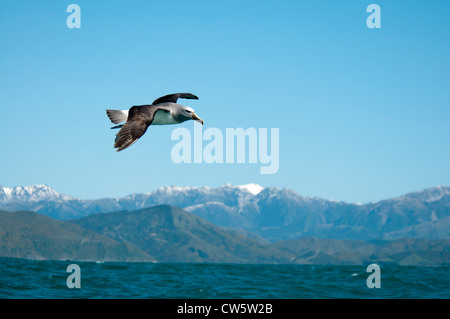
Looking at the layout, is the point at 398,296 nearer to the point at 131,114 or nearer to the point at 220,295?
the point at 220,295

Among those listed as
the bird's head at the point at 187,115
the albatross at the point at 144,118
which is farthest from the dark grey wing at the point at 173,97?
the bird's head at the point at 187,115

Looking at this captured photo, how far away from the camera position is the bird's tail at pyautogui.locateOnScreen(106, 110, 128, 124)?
65.8 ft

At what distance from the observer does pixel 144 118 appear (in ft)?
60.0

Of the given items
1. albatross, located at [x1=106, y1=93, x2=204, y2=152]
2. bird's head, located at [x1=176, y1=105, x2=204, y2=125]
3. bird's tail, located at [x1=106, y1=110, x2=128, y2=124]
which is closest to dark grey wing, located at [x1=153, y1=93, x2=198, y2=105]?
bird's tail, located at [x1=106, y1=110, x2=128, y2=124]

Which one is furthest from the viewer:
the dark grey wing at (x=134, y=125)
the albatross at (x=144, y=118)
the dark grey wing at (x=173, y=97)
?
the dark grey wing at (x=173, y=97)

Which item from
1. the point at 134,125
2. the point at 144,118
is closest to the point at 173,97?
the point at 144,118

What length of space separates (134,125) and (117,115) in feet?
9.38

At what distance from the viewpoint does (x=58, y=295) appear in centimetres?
6794

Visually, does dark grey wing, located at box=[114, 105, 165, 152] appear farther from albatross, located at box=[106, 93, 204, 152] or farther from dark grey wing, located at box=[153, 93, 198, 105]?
dark grey wing, located at box=[153, 93, 198, 105]

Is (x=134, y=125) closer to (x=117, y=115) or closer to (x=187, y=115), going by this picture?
(x=187, y=115)

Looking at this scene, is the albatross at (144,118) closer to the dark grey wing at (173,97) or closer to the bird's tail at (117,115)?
the bird's tail at (117,115)

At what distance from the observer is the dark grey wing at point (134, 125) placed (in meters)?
17.1
